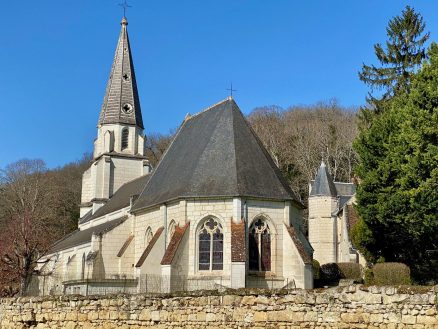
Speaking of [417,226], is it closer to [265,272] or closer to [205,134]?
[265,272]

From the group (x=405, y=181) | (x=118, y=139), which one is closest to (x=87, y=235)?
(x=118, y=139)

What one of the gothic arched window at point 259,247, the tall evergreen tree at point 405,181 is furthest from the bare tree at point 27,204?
the tall evergreen tree at point 405,181

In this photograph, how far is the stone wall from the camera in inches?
389

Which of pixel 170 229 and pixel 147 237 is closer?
pixel 170 229

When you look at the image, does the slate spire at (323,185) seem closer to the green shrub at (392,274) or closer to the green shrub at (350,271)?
the green shrub at (350,271)

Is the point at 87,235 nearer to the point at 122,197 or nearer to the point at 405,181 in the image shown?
the point at 122,197

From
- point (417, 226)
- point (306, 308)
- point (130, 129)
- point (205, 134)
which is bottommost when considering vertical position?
point (306, 308)

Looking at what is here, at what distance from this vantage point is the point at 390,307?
9961mm

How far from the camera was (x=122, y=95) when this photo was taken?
142 ft

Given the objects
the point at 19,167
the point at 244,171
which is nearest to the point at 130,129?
the point at 244,171

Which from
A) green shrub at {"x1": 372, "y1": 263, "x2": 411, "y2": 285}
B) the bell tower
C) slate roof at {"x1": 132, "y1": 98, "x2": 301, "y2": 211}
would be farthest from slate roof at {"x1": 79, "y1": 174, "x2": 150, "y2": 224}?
green shrub at {"x1": 372, "y1": 263, "x2": 411, "y2": 285}

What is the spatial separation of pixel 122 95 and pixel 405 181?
2686 centimetres

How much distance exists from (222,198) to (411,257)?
9.91 m

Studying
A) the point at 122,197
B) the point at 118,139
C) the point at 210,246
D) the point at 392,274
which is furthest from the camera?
the point at 118,139
